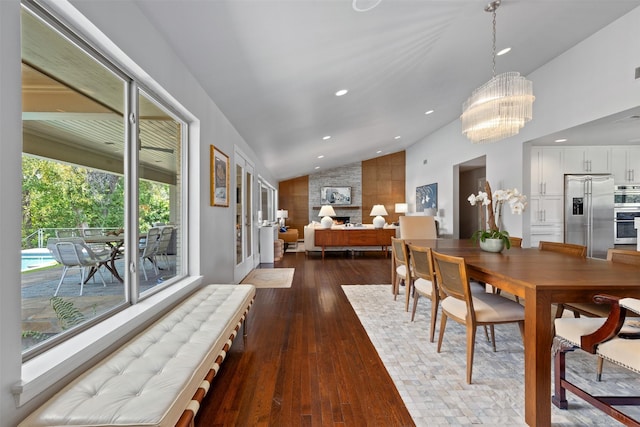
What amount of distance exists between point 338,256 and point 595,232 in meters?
5.07

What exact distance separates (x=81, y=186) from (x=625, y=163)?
7578 mm

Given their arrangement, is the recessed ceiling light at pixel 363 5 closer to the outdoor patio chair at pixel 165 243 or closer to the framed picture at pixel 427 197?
the outdoor patio chair at pixel 165 243

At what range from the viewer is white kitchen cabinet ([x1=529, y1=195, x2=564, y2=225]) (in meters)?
5.06

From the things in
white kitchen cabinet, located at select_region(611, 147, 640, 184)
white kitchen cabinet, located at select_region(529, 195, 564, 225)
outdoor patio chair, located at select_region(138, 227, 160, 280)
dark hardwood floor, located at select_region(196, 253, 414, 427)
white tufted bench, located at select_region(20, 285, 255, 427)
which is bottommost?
dark hardwood floor, located at select_region(196, 253, 414, 427)

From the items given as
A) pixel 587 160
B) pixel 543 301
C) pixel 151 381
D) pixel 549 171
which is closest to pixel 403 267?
pixel 543 301

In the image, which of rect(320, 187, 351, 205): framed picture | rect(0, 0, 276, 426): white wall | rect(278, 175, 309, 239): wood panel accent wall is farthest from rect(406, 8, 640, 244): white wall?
rect(278, 175, 309, 239): wood panel accent wall

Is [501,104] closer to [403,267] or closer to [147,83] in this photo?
[403,267]

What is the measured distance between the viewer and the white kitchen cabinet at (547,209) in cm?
506

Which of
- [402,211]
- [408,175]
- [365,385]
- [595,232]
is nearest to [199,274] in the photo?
[365,385]

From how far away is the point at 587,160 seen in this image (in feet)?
16.9

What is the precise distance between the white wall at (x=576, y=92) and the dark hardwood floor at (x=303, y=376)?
3.82 metres

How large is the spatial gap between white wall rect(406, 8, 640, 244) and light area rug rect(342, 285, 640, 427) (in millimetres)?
2879

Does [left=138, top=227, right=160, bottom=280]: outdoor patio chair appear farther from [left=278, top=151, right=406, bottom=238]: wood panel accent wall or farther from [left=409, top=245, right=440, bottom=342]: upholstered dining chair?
[left=278, top=151, right=406, bottom=238]: wood panel accent wall

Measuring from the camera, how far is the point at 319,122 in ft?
17.3
